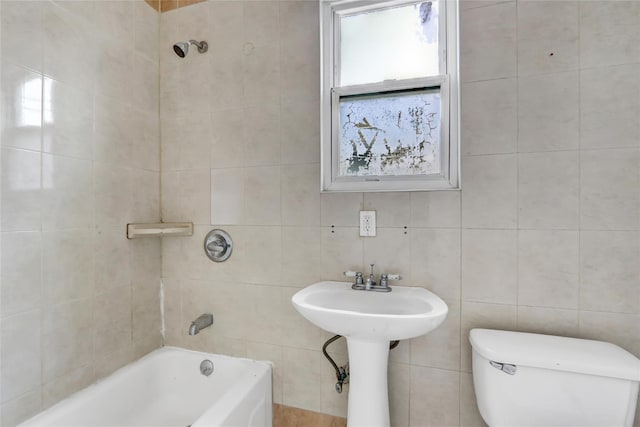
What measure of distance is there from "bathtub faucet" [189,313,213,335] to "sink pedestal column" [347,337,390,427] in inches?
29.7

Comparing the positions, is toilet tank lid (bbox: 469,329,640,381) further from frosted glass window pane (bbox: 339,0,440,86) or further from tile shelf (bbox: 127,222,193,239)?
tile shelf (bbox: 127,222,193,239)

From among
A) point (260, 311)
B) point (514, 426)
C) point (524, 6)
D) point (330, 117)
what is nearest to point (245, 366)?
point (260, 311)

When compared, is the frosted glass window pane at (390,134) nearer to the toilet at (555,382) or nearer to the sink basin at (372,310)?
the sink basin at (372,310)

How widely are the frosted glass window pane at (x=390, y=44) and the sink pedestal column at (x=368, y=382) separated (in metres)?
1.11

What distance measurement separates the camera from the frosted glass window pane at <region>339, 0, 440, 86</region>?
134 centimetres

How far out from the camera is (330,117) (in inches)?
56.8

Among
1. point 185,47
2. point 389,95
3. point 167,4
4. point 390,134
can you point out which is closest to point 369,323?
point 390,134

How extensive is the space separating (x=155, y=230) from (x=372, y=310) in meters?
1.14

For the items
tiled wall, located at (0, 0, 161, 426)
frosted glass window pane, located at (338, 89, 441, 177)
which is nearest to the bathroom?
tiled wall, located at (0, 0, 161, 426)

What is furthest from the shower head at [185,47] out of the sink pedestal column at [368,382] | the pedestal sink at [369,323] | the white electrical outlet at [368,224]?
the sink pedestal column at [368,382]

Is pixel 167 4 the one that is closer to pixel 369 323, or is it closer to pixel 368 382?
pixel 369 323

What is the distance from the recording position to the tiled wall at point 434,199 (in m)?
1.19

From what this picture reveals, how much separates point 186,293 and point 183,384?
0.47 meters

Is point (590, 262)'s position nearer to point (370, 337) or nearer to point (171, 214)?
point (370, 337)
